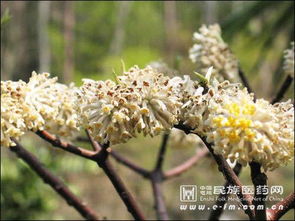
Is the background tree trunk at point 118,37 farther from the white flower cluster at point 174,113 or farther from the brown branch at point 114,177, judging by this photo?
the white flower cluster at point 174,113

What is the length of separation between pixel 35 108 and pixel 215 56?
0.50 meters

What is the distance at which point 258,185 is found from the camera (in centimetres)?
67

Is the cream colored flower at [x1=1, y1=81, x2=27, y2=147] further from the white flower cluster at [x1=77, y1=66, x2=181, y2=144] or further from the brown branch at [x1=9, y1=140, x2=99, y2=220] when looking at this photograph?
the brown branch at [x1=9, y1=140, x2=99, y2=220]

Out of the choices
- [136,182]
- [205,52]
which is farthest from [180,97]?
[136,182]

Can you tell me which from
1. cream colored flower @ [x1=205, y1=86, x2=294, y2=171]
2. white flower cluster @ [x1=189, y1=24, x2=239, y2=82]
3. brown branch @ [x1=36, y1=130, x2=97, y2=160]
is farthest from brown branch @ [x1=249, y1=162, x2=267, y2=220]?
white flower cluster @ [x1=189, y1=24, x2=239, y2=82]

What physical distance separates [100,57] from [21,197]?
8.63m

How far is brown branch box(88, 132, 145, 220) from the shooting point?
3.24 ft

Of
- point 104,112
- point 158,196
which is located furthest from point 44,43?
point 104,112

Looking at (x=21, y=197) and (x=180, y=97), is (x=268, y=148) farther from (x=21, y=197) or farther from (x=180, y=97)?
(x=21, y=197)

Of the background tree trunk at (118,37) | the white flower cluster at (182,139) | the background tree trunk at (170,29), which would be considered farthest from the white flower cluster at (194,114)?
the background tree trunk at (170,29)

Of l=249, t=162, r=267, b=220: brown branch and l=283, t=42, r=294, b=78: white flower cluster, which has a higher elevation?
l=283, t=42, r=294, b=78: white flower cluster

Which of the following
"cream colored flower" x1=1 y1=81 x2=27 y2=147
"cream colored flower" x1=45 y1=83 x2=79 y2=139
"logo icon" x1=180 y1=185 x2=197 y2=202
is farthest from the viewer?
"logo icon" x1=180 y1=185 x2=197 y2=202

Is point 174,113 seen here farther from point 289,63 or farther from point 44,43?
point 44,43

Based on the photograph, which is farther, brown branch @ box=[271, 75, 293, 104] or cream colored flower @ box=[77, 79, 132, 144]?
brown branch @ box=[271, 75, 293, 104]
